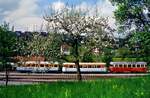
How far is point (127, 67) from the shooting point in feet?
436

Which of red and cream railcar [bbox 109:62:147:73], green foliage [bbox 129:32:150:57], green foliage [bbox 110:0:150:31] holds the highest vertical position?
green foliage [bbox 110:0:150:31]

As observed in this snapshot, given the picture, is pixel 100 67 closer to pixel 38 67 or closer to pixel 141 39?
pixel 38 67

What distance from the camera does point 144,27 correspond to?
2085 inches

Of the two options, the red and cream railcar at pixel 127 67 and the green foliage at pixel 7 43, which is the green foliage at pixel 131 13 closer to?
the green foliage at pixel 7 43

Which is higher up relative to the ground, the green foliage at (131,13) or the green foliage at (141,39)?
the green foliage at (131,13)

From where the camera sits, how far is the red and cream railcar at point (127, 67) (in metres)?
131

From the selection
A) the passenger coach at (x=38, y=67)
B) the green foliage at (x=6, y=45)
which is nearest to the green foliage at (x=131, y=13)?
the green foliage at (x=6, y=45)

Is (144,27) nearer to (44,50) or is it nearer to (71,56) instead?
(71,56)

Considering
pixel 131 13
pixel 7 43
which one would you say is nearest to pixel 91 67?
pixel 7 43

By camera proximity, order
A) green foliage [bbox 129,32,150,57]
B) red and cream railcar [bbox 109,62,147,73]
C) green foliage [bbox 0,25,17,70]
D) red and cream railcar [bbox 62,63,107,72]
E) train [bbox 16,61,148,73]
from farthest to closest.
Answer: red and cream railcar [bbox 109,62,147,73] < red and cream railcar [bbox 62,63,107,72] < train [bbox 16,61,148,73] < green foliage [bbox 0,25,17,70] < green foliage [bbox 129,32,150,57]

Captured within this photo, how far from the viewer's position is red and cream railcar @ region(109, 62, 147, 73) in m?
131

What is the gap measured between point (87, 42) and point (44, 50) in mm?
6682

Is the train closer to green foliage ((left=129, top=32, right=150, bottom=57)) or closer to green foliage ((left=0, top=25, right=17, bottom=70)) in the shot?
green foliage ((left=0, top=25, right=17, bottom=70))

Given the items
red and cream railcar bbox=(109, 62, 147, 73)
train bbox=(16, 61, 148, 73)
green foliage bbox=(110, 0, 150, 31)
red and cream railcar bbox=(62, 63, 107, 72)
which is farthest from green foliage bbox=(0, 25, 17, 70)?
red and cream railcar bbox=(109, 62, 147, 73)
